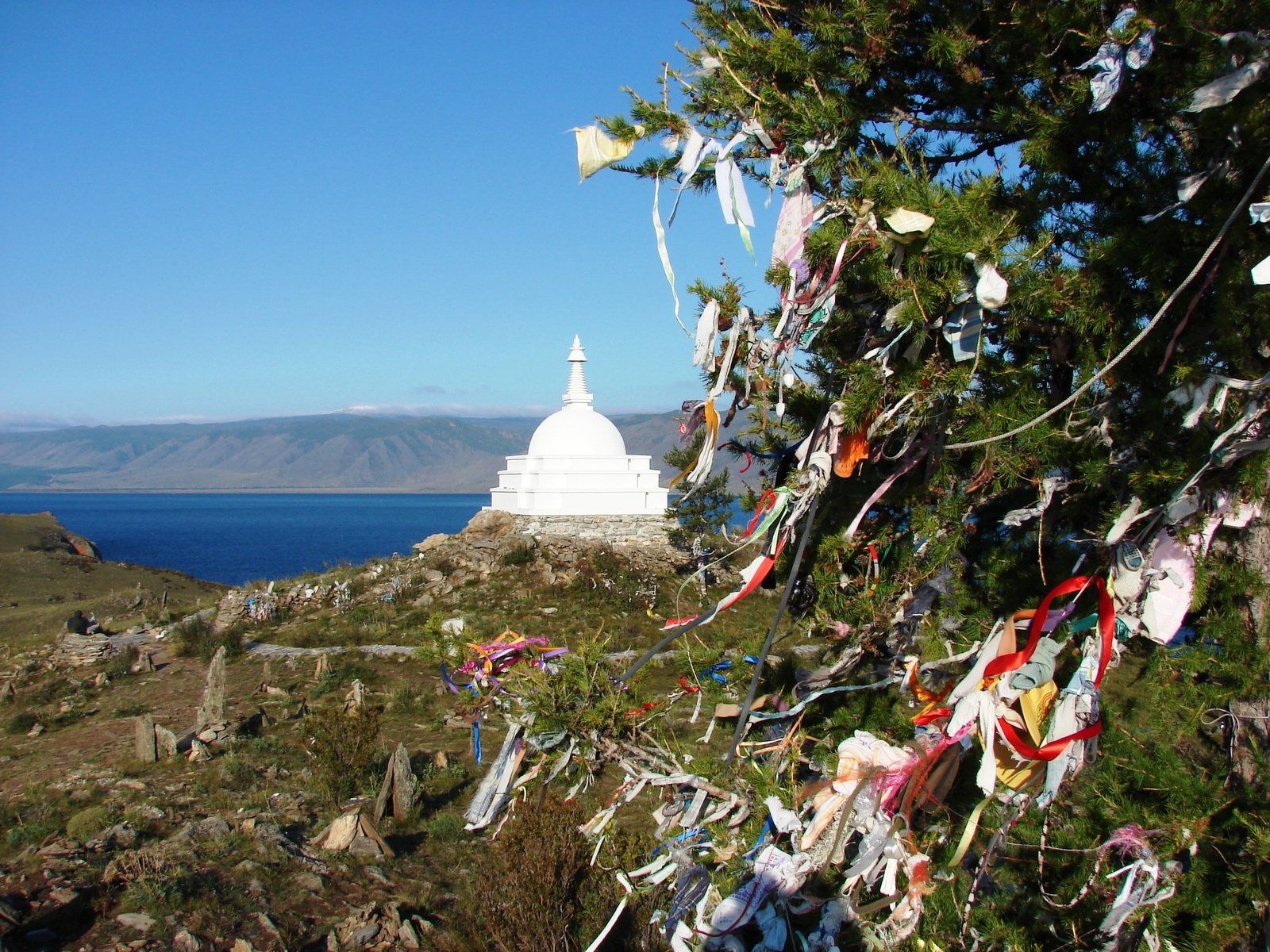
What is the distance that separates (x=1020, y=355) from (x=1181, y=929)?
6.05ft

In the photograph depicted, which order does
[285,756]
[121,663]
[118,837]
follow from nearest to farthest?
[118,837]
[285,756]
[121,663]

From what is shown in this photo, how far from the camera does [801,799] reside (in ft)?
10.2

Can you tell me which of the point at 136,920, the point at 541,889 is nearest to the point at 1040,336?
the point at 541,889

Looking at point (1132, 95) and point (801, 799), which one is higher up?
point (1132, 95)

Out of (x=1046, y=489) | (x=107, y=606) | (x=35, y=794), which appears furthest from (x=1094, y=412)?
(x=107, y=606)

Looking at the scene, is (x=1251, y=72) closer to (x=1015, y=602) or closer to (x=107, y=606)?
(x=1015, y=602)

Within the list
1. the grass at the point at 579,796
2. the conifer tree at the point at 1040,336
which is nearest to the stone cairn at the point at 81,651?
the grass at the point at 579,796

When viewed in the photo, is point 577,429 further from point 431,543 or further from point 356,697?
point 356,697

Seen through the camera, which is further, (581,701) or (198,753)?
(198,753)

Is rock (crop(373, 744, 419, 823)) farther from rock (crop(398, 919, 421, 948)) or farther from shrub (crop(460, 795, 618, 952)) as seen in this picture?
shrub (crop(460, 795, 618, 952))

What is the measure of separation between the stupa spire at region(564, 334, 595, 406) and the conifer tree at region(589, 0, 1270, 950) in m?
22.2

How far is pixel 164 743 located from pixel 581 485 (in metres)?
14.2

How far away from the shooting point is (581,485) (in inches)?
921

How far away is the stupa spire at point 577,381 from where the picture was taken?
25844 millimetres
